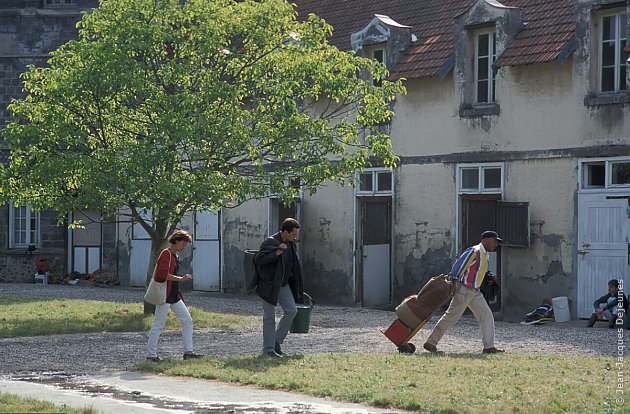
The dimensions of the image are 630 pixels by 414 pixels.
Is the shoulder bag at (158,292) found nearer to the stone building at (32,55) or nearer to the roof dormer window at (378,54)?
the roof dormer window at (378,54)

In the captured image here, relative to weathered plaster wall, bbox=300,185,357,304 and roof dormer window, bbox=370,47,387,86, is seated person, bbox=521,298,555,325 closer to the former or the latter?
weathered plaster wall, bbox=300,185,357,304

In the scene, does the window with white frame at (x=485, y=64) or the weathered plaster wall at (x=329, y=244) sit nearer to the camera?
the window with white frame at (x=485, y=64)

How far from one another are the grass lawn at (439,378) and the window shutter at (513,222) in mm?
8038

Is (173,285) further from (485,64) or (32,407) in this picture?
(485,64)

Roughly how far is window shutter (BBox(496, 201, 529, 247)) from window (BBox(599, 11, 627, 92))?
2669mm

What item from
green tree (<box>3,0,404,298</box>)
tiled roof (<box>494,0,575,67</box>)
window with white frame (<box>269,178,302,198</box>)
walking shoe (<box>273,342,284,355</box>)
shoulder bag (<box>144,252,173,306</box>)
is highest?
tiled roof (<box>494,0,575,67</box>)

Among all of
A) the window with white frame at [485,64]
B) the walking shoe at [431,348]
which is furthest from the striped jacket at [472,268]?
the window with white frame at [485,64]

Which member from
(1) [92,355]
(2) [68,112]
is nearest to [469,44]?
(2) [68,112]

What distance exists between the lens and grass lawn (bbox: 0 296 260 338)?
19.0m

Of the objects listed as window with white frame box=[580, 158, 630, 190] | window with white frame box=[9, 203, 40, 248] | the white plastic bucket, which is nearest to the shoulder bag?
the white plastic bucket

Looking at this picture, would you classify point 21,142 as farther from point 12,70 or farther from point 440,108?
point 12,70

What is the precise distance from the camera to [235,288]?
29.7m

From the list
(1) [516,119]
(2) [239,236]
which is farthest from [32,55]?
(1) [516,119]

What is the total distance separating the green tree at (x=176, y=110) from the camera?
19.5 m
